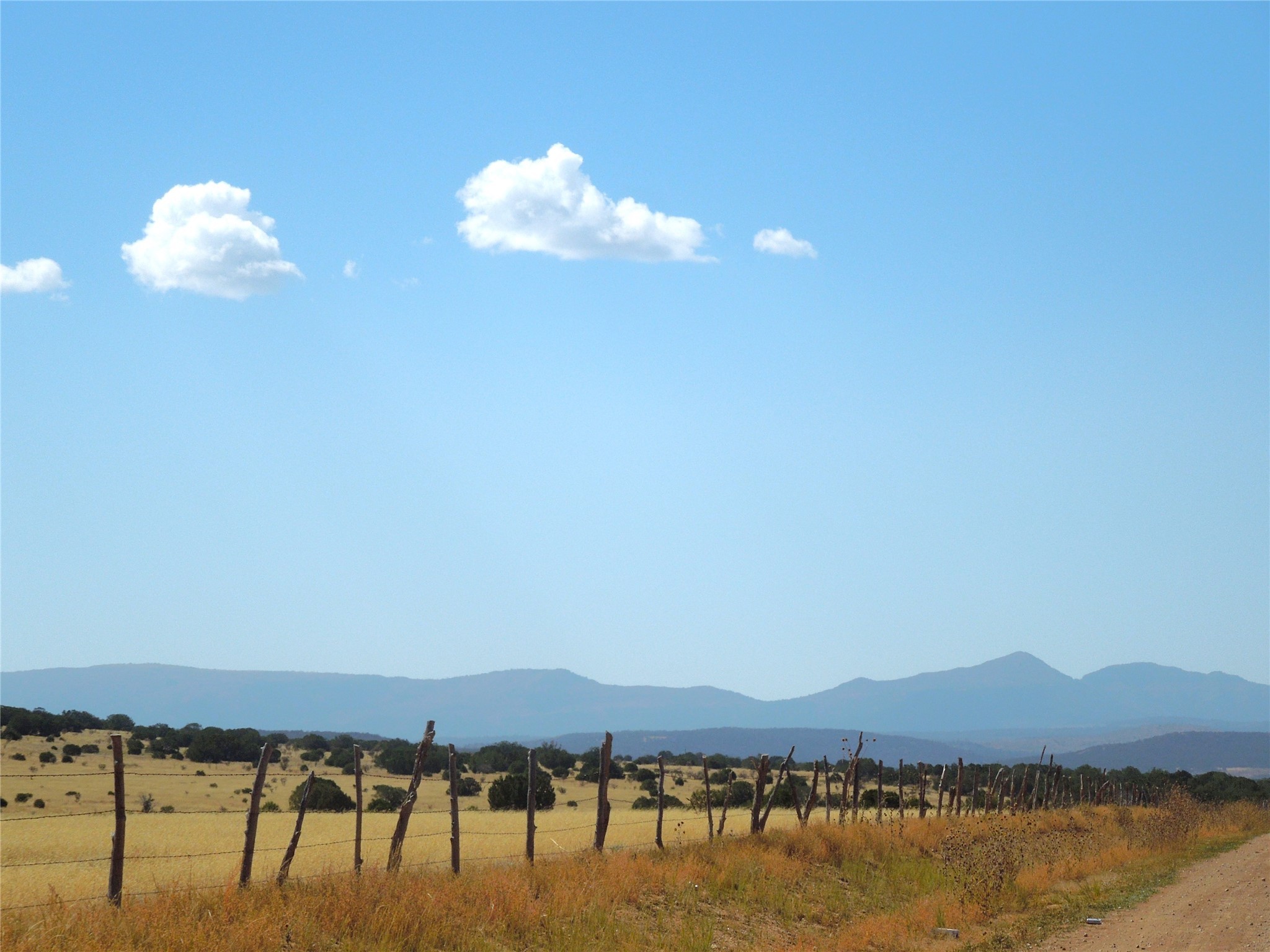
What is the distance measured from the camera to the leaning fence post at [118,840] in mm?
13938

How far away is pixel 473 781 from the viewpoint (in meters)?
56.8

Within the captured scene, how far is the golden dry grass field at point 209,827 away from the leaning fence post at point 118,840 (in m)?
0.70

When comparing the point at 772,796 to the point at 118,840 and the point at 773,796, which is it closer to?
the point at 773,796

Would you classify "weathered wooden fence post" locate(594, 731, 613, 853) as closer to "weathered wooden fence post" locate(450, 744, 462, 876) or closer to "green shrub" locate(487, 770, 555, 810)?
"weathered wooden fence post" locate(450, 744, 462, 876)

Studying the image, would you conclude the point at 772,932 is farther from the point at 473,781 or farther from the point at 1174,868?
the point at 473,781

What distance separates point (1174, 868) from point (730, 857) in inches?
514

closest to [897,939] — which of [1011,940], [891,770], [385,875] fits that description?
[1011,940]

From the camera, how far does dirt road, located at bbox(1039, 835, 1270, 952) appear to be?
16.2 meters

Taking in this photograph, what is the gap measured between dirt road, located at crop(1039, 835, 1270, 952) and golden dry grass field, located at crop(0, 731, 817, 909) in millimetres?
11354

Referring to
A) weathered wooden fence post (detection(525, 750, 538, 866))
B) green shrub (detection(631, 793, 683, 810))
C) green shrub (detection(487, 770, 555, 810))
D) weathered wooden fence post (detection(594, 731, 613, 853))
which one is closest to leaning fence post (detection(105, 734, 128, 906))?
weathered wooden fence post (detection(525, 750, 538, 866))

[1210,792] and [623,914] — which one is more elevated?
[623,914]

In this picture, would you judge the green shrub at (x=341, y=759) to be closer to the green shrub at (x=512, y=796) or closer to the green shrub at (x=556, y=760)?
the green shrub at (x=556, y=760)

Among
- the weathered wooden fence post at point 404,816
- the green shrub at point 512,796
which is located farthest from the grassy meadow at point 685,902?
the green shrub at point 512,796

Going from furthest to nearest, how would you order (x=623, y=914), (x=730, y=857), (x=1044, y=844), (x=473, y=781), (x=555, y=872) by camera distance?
(x=473, y=781) → (x=1044, y=844) → (x=730, y=857) → (x=555, y=872) → (x=623, y=914)
